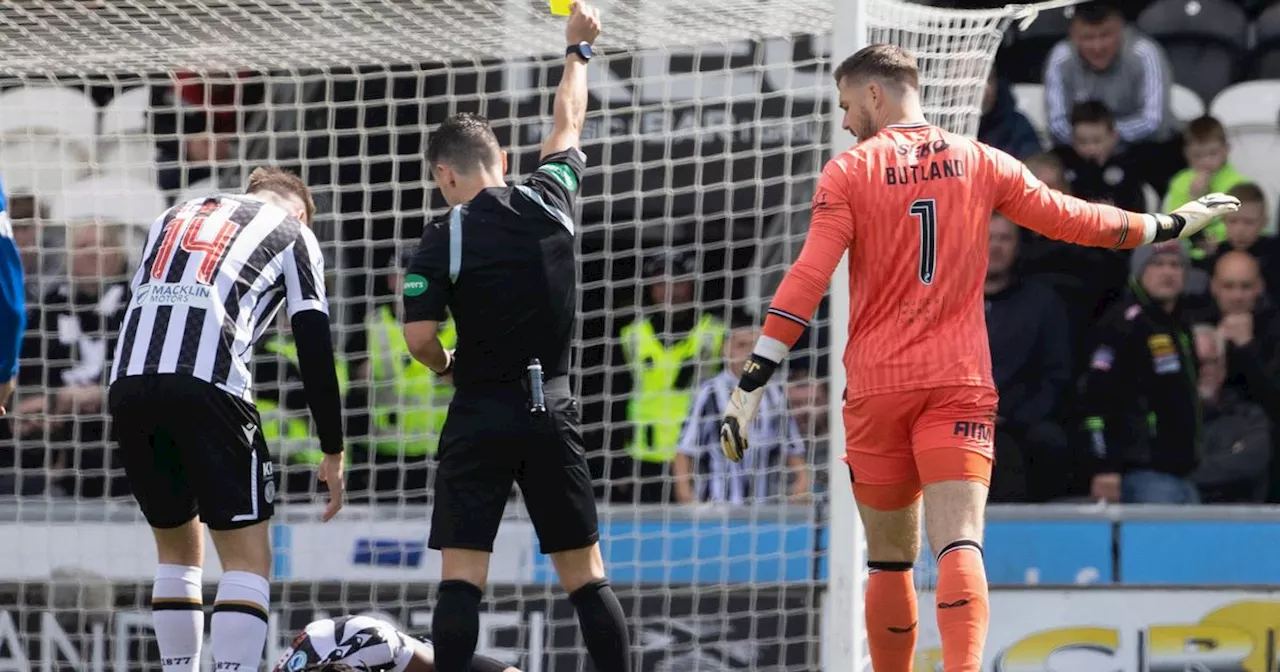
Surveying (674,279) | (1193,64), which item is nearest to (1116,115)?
(1193,64)

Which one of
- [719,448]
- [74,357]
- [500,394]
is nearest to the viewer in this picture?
[500,394]

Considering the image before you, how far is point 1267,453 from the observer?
7793mm

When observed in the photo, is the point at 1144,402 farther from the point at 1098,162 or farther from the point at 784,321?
the point at 784,321

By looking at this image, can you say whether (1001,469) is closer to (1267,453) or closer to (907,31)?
(1267,453)

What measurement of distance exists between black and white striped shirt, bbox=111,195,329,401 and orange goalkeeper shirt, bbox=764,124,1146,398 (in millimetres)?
1571

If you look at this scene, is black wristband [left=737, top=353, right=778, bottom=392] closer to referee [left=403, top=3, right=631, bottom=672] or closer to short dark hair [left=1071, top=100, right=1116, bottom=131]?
referee [left=403, top=3, right=631, bottom=672]

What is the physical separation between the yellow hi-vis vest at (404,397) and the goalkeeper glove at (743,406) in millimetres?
3422

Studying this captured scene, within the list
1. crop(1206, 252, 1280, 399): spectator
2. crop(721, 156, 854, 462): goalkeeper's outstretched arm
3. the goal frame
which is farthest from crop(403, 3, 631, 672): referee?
crop(1206, 252, 1280, 399): spectator

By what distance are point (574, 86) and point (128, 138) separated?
3355 mm

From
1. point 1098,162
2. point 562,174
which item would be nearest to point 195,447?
point 562,174

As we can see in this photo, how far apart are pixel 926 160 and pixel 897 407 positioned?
28.0 inches

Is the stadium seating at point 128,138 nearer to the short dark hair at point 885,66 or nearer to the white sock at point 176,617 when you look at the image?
the white sock at point 176,617

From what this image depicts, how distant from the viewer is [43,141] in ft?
25.9

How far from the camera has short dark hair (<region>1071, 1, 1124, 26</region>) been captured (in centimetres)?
838
